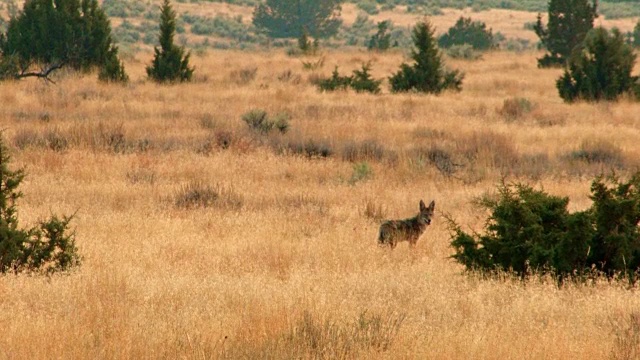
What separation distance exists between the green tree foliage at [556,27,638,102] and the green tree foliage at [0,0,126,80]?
1225cm

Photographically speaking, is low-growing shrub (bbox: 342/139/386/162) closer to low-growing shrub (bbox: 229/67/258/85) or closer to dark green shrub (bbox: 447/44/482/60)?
low-growing shrub (bbox: 229/67/258/85)

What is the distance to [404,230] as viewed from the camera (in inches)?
368

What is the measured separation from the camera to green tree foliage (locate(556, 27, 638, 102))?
2225cm

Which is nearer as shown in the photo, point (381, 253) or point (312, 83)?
point (381, 253)

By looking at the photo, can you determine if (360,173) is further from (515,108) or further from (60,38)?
(60,38)

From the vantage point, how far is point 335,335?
18.2ft

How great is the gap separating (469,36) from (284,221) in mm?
35499

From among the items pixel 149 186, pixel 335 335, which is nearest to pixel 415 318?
pixel 335 335

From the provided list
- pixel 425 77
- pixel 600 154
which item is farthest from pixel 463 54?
pixel 600 154

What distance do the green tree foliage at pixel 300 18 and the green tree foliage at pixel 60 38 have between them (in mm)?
33532

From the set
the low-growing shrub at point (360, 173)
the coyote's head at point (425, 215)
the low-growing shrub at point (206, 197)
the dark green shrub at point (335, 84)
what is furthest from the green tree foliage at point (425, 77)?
the coyote's head at point (425, 215)

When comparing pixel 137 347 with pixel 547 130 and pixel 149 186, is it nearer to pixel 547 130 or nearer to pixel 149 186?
pixel 149 186

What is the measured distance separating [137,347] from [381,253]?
4.14 metres

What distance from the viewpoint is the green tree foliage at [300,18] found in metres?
60.0
